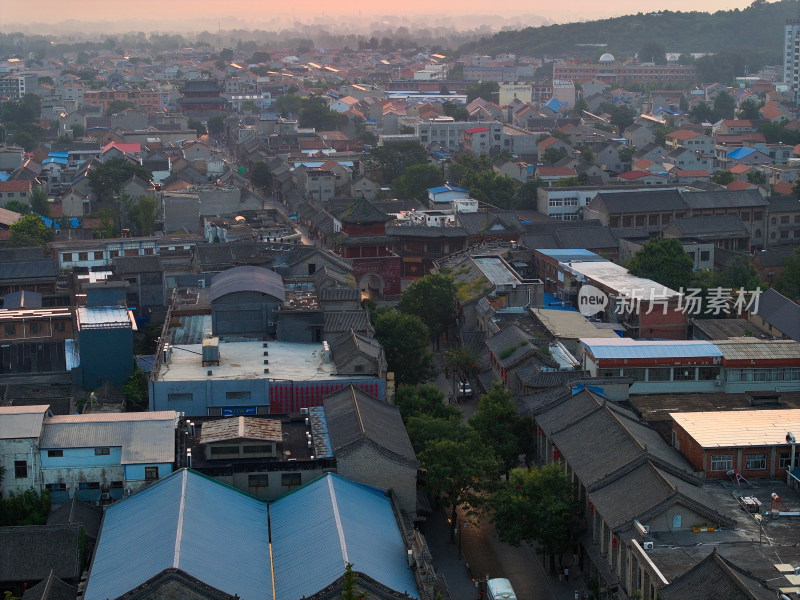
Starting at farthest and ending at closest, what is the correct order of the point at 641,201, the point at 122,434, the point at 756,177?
1. the point at 756,177
2. the point at 641,201
3. the point at 122,434

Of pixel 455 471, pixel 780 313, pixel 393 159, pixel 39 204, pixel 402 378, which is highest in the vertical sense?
pixel 393 159

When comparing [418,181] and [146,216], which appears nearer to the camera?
[146,216]

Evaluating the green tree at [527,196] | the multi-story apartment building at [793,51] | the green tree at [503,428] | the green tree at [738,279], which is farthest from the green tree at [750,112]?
the green tree at [503,428]

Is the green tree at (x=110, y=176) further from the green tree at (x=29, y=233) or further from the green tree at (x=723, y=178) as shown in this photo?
the green tree at (x=723, y=178)

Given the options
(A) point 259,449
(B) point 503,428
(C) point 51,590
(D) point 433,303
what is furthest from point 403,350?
(C) point 51,590

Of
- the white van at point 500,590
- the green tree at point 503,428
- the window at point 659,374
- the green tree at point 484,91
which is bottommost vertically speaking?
the white van at point 500,590

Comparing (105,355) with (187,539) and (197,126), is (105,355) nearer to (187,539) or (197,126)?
(187,539)

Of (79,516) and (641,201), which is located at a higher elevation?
(641,201)
